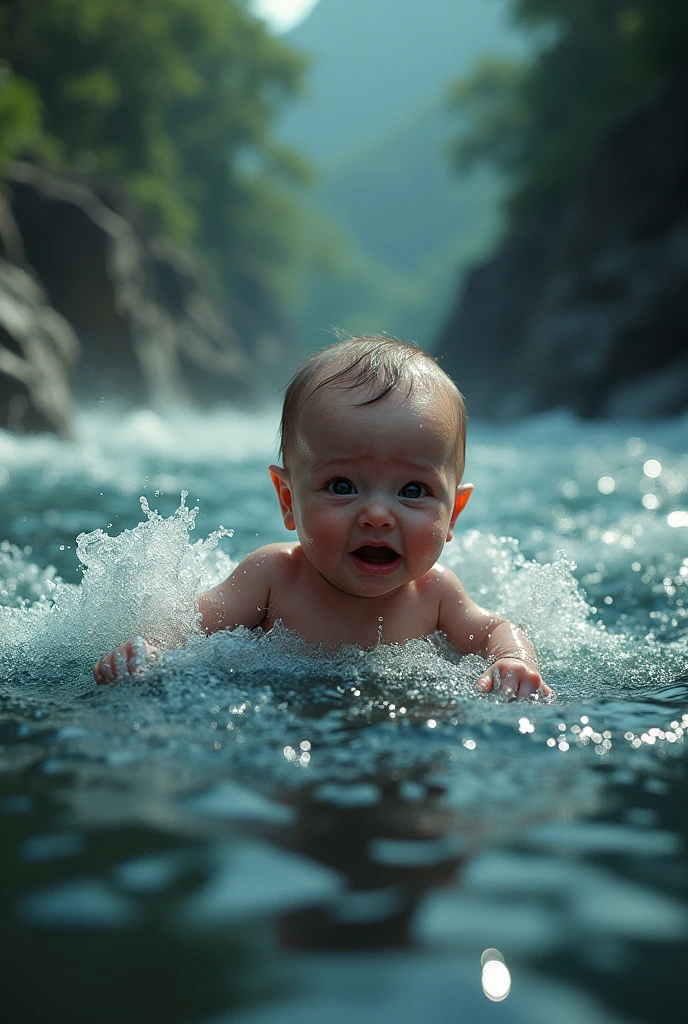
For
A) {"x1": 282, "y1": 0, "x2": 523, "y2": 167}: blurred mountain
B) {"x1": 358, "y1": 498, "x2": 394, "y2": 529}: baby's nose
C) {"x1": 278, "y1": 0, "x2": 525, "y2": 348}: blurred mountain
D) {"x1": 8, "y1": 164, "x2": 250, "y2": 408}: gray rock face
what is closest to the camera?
{"x1": 358, "y1": 498, "x2": 394, "y2": 529}: baby's nose

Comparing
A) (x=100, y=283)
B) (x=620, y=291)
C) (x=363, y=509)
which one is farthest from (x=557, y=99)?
(x=363, y=509)

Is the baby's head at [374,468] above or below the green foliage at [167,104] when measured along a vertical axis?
below

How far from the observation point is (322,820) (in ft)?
5.06

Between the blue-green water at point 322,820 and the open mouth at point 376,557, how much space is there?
231 mm

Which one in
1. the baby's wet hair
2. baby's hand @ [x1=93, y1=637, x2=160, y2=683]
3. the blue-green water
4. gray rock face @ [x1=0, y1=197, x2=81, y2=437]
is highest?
gray rock face @ [x1=0, y1=197, x2=81, y2=437]

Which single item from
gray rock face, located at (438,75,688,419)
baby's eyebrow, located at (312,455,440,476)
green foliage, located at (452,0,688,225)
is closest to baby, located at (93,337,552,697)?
baby's eyebrow, located at (312,455,440,476)

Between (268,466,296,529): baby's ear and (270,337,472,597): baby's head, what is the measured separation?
12 cm

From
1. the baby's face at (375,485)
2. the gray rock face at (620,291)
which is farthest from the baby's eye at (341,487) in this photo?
the gray rock face at (620,291)

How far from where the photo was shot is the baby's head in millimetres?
2619

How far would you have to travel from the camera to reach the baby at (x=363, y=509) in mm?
2615

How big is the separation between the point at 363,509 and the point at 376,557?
0.18 meters

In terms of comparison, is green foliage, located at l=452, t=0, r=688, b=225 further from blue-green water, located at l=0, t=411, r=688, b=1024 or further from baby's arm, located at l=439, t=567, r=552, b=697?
blue-green water, located at l=0, t=411, r=688, b=1024

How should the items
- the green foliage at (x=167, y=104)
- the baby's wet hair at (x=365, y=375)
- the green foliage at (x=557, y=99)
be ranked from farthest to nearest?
the green foliage at (x=557, y=99), the green foliage at (x=167, y=104), the baby's wet hair at (x=365, y=375)

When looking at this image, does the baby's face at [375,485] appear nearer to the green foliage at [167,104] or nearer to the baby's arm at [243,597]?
the baby's arm at [243,597]
